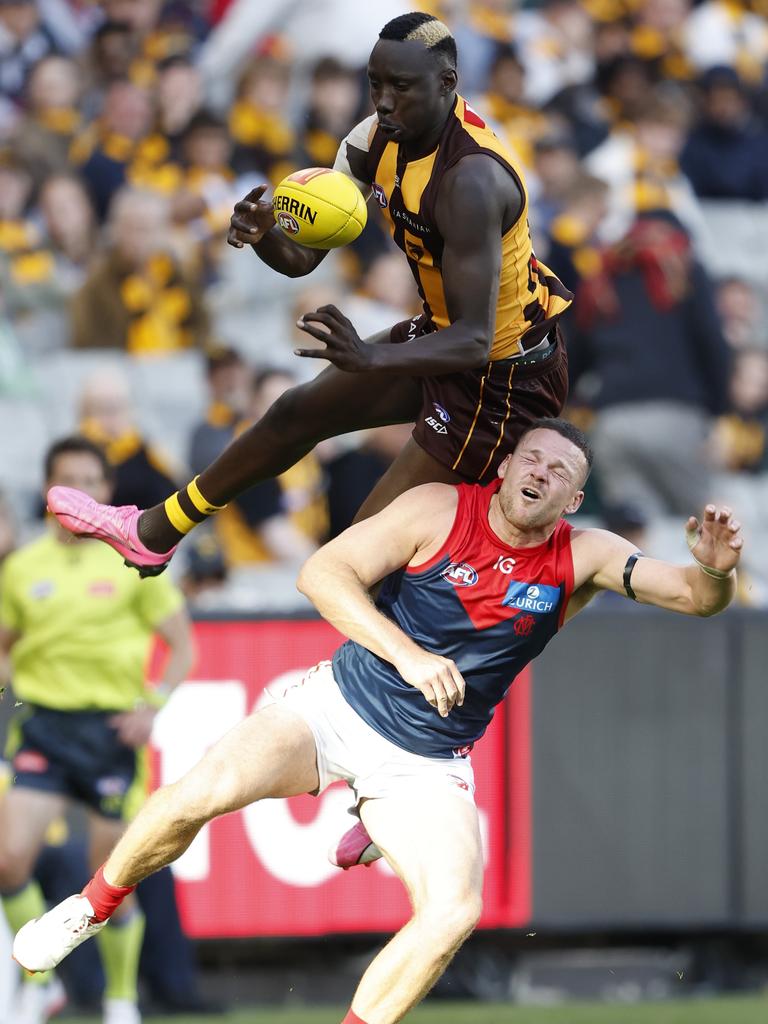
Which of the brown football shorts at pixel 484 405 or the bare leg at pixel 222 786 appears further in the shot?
the brown football shorts at pixel 484 405

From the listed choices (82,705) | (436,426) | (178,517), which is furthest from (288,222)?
(82,705)

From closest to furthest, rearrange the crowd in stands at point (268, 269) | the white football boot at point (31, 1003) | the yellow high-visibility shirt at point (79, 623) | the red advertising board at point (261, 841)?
the white football boot at point (31, 1003) → the yellow high-visibility shirt at point (79, 623) → the red advertising board at point (261, 841) → the crowd in stands at point (268, 269)

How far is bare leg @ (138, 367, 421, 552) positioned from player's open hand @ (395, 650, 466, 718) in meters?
1.05

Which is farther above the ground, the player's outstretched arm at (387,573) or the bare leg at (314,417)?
the bare leg at (314,417)

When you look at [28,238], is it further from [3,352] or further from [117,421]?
[117,421]

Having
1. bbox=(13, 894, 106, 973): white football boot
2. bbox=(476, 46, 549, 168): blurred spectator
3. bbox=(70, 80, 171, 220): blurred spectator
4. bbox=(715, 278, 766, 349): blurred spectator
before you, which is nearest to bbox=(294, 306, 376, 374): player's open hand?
bbox=(13, 894, 106, 973): white football boot

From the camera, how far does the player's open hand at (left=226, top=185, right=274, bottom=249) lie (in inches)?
252

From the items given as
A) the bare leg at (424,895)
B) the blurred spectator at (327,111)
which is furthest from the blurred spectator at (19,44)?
the bare leg at (424,895)

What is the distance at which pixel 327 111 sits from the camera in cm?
1262

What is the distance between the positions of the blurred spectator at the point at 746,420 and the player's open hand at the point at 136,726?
4.62 m

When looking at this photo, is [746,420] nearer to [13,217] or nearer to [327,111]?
[327,111]

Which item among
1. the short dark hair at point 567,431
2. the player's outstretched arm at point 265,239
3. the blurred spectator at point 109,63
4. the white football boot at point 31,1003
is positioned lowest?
the white football boot at point 31,1003

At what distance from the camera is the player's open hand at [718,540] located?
6121mm

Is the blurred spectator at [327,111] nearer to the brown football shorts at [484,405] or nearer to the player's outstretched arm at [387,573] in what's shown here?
the brown football shorts at [484,405]
